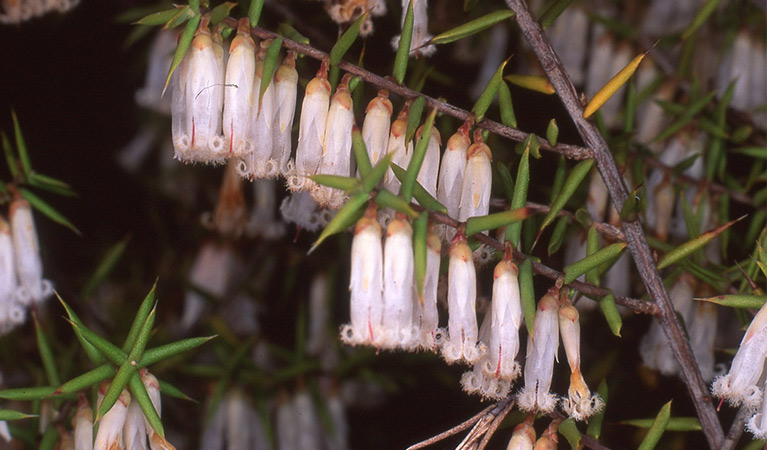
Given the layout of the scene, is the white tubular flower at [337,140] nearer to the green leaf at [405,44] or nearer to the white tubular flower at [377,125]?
the white tubular flower at [377,125]

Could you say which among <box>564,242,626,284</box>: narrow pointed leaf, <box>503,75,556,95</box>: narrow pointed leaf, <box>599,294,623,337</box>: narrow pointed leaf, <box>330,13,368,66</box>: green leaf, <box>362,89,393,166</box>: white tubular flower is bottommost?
<box>599,294,623,337</box>: narrow pointed leaf

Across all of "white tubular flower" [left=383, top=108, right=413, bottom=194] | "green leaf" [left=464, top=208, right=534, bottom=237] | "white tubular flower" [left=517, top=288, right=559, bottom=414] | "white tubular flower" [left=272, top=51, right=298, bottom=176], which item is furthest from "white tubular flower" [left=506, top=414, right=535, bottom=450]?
"white tubular flower" [left=272, top=51, right=298, bottom=176]

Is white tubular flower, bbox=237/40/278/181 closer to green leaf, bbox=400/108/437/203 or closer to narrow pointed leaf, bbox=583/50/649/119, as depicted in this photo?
green leaf, bbox=400/108/437/203

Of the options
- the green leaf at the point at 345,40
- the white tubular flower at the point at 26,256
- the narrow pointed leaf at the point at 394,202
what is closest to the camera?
the narrow pointed leaf at the point at 394,202


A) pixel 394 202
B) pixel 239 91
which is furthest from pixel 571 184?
pixel 239 91

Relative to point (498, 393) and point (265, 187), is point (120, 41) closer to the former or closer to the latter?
point (265, 187)

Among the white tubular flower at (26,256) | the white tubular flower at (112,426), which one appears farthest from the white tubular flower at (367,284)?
the white tubular flower at (26,256)
